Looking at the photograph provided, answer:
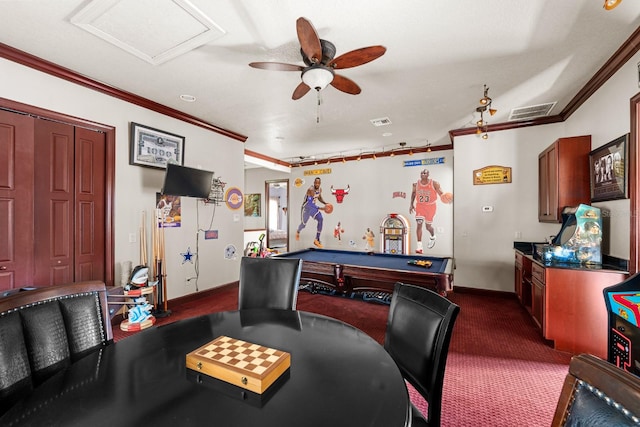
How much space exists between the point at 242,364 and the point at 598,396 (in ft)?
3.27

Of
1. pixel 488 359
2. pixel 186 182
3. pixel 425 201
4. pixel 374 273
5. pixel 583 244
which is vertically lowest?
pixel 488 359

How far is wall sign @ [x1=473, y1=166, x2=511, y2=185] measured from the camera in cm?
449

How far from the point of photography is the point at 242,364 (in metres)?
1.01

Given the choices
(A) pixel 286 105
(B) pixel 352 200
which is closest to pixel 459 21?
(A) pixel 286 105

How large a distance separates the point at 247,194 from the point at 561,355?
754 centimetres

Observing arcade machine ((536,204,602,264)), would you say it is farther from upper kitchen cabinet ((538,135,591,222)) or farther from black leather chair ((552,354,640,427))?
black leather chair ((552,354,640,427))

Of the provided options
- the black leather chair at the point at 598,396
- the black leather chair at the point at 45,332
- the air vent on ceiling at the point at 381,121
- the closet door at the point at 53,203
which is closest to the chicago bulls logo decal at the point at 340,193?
the air vent on ceiling at the point at 381,121

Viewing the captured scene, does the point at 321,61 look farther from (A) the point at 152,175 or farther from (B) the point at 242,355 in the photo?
(A) the point at 152,175

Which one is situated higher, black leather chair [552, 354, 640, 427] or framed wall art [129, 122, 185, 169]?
framed wall art [129, 122, 185, 169]

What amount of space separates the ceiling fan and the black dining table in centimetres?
191

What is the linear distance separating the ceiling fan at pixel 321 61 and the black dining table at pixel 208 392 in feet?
6.26

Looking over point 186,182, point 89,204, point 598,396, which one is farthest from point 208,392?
point 186,182

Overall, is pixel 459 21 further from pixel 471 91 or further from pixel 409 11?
pixel 471 91

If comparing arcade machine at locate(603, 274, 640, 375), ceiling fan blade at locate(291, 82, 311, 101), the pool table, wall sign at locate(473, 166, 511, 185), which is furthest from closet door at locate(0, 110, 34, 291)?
wall sign at locate(473, 166, 511, 185)
